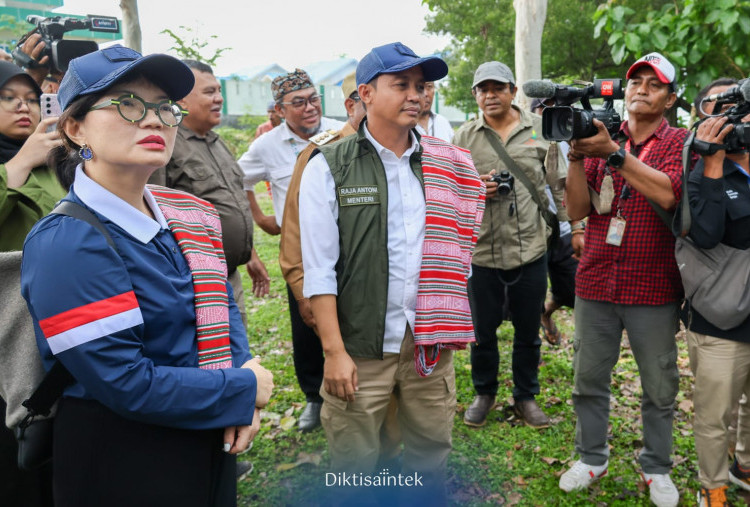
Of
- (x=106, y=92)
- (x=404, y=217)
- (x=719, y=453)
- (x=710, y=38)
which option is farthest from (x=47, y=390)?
(x=710, y=38)

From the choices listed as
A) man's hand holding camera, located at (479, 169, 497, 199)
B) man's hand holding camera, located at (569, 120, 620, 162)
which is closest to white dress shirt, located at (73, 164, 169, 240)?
man's hand holding camera, located at (569, 120, 620, 162)

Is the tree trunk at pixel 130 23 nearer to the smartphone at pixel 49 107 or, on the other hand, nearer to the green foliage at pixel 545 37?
the smartphone at pixel 49 107

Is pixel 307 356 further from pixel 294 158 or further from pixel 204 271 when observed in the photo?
pixel 204 271

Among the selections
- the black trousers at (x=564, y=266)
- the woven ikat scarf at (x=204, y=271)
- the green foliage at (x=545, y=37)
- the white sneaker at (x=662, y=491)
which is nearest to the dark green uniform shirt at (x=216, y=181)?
the woven ikat scarf at (x=204, y=271)

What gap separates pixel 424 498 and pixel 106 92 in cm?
227

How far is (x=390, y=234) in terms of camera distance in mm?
2592

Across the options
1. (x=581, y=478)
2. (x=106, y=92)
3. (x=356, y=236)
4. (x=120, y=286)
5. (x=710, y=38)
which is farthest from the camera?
(x=710, y=38)

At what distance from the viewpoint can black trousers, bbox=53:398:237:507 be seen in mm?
1548

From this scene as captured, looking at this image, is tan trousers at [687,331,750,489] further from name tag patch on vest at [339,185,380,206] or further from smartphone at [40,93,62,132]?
smartphone at [40,93,62,132]

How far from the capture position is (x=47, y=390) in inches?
61.4

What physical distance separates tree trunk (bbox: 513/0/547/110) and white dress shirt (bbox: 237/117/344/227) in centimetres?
353

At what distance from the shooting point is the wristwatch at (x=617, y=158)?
2.69m

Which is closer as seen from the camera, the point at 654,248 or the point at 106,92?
the point at 106,92

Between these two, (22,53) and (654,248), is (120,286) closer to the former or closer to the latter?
(22,53)
